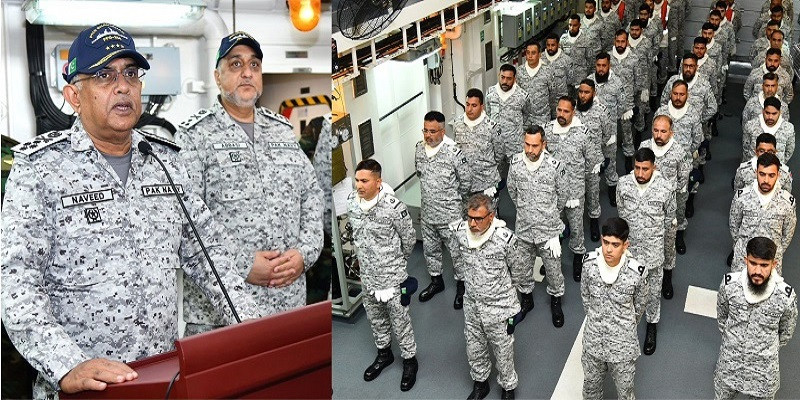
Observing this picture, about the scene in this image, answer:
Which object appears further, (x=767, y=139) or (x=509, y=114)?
(x=509, y=114)

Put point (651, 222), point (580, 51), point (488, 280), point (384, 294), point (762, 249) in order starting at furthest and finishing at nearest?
point (580, 51), point (651, 222), point (384, 294), point (488, 280), point (762, 249)

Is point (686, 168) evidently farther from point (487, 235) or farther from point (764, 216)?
point (487, 235)

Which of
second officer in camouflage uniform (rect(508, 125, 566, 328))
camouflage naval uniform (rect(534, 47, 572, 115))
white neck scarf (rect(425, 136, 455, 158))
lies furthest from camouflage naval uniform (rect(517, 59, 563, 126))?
second officer in camouflage uniform (rect(508, 125, 566, 328))

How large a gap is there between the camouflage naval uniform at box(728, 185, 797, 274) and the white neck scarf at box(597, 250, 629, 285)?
3.87 feet

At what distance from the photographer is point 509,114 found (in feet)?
21.8

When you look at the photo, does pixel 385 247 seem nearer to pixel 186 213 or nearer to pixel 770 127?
pixel 186 213

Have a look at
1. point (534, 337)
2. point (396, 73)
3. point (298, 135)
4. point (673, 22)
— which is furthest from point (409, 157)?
point (673, 22)

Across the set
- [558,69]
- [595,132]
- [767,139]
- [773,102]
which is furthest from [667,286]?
[558,69]

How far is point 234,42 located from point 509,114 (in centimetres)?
460

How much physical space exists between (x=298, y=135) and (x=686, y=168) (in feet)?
12.1

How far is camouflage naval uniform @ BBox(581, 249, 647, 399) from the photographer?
12.8 ft

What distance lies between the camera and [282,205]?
250 centimetres

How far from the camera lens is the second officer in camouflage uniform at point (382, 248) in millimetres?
4383

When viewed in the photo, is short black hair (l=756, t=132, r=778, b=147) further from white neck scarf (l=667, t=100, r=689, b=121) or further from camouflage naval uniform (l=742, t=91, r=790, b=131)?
camouflage naval uniform (l=742, t=91, r=790, b=131)
